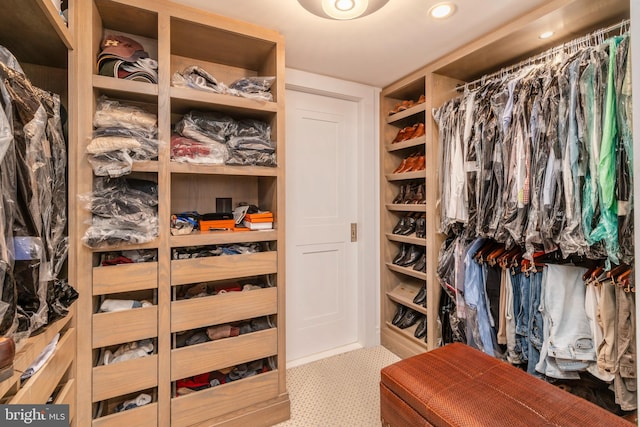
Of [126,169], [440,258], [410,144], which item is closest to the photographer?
[126,169]

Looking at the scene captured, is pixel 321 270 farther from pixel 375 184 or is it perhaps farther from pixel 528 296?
pixel 528 296

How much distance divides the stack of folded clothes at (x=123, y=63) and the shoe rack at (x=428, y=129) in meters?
1.78

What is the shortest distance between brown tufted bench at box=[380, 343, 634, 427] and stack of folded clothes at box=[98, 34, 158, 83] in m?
1.90

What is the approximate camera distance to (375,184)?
2.68 metres

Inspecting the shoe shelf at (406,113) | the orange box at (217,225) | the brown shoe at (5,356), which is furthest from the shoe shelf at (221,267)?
the shoe shelf at (406,113)

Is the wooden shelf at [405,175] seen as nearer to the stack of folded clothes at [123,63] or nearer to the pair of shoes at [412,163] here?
the pair of shoes at [412,163]

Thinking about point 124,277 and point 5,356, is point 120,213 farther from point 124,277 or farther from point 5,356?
point 5,356

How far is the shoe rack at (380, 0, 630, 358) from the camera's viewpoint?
5.00ft

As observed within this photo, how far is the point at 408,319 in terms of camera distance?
101 inches

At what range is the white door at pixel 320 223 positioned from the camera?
2.38 meters

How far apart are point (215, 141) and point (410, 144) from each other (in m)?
1.49

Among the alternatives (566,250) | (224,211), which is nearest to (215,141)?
(224,211)

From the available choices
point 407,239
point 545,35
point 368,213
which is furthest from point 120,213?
point 545,35

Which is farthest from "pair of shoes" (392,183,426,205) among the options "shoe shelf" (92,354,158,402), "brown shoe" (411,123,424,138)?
"shoe shelf" (92,354,158,402)
